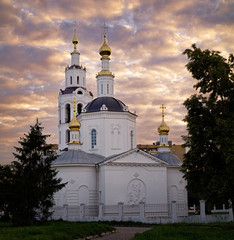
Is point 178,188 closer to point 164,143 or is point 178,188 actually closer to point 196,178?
point 164,143

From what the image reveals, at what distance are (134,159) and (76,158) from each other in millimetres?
4905

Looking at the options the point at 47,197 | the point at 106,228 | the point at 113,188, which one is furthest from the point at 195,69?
the point at 113,188

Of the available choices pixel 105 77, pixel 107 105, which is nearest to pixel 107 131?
pixel 107 105

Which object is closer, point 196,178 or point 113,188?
point 196,178

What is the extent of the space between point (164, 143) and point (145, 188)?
283 inches

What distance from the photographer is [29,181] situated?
20734 millimetres

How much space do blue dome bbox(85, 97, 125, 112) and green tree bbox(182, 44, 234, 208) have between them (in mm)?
17938

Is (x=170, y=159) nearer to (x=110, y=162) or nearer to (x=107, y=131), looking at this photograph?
(x=107, y=131)

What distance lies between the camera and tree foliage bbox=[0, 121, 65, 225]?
20.4m

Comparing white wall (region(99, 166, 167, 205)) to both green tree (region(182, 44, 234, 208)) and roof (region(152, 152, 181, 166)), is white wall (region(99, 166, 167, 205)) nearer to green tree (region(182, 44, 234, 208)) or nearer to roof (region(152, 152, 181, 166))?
roof (region(152, 152, 181, 166))

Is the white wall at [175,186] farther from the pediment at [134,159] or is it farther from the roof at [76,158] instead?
the roof at [76,158]

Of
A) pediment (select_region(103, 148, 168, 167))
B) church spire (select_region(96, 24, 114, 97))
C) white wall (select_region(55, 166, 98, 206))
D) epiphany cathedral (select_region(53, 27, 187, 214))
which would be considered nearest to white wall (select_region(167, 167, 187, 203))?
epiphany cathedral (select_region(53, 27, 187, 214))

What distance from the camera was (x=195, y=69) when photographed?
773 inches

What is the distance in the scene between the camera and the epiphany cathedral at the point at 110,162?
3269 cm
